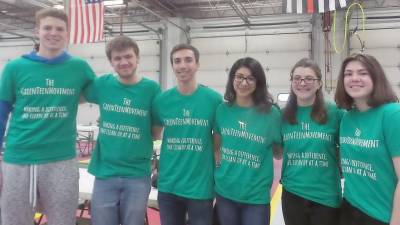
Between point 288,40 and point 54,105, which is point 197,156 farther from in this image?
point 288,40

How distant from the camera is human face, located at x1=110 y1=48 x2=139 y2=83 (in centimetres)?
267

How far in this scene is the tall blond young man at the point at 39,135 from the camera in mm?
2400

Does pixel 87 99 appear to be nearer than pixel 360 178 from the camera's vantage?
No

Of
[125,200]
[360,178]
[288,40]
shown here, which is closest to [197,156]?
[125,200]

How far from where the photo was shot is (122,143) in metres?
2.65

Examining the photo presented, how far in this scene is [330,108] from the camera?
2.51 meters

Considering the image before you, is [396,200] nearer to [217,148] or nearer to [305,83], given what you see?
[305,83]

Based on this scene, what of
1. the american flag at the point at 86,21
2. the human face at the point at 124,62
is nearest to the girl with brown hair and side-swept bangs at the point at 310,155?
the human face at the point at 124,62

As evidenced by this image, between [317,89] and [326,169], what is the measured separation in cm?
55

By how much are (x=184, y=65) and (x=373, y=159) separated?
1.40 meters

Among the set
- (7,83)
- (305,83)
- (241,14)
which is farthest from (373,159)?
(241,14)

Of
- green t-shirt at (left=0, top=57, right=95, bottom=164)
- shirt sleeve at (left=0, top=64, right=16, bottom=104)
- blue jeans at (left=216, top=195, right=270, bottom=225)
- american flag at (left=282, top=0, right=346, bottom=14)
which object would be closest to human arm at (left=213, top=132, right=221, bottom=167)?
blue jeans at (left=216, top=195, right=270, bottom=225)

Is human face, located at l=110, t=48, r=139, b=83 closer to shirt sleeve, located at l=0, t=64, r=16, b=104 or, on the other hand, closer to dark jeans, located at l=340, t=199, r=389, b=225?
shirt sleeve, located at l=0, t=64, r=16, b=104

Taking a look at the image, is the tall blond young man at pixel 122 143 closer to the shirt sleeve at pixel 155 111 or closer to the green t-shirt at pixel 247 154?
the shirt sleeve at pixel 155 111
